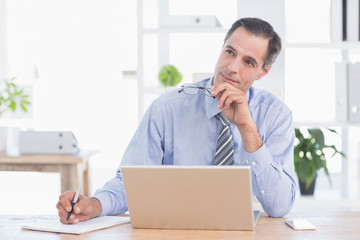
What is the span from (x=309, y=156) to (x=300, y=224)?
2.09 m

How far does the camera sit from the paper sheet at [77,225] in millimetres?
1576

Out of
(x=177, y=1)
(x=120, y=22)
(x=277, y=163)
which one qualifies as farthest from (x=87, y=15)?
(x=277, y=163)

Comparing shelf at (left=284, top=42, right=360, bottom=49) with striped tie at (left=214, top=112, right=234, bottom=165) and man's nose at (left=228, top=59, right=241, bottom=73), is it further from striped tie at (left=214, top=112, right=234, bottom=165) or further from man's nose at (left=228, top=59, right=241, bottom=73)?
striped tie at (left=214, top=112, right=234, bottom=165)

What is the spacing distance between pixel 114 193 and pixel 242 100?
0.53 meters

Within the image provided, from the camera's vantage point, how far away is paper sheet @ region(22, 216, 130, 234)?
1576mm

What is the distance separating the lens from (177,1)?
4.38 m

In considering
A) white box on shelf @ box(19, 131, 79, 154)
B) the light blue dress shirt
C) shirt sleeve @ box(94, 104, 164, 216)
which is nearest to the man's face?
the light blue dress shirt

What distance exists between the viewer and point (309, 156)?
3.66 metres

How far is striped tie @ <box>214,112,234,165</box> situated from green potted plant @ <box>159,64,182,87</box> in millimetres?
1472

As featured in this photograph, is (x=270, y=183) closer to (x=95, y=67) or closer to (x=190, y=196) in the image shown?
(x=190, y=196)

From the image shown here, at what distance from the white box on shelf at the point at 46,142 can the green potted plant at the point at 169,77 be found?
656mm

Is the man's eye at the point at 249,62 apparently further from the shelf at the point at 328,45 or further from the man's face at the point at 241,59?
the shelf at the point at 328,45

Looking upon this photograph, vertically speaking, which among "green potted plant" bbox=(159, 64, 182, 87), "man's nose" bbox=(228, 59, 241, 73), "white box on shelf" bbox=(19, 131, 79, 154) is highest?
"green potted plant" bbox=(159, 64, 182, 87)

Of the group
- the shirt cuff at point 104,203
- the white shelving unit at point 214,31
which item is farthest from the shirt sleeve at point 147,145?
the white shelving unit at point 214,31
